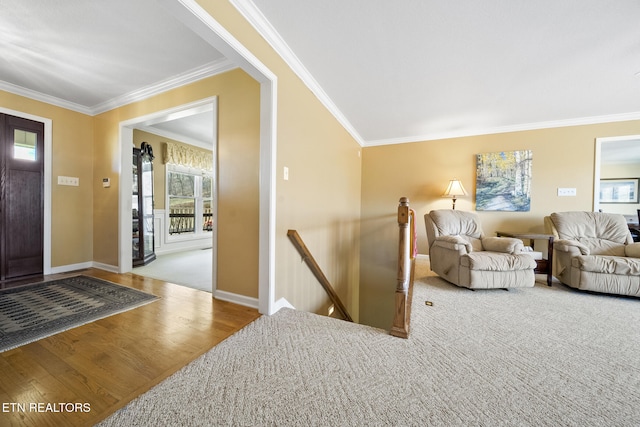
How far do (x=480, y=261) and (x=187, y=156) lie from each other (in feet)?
18.2

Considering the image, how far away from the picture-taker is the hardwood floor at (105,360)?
3.49 feet

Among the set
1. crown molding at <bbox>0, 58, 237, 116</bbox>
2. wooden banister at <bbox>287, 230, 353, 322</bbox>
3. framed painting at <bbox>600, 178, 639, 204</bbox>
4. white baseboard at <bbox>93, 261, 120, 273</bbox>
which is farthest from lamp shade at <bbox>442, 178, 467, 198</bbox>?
white baseboard at <bbox>93, 261, 120, 273</bbox>

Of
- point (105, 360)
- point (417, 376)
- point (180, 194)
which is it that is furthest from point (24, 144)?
point (417, 376)

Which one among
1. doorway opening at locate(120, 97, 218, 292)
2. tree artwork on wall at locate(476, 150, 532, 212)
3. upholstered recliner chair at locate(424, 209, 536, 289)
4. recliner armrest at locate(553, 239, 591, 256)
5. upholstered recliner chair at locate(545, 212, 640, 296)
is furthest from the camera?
tree artwork on wall at locate(476, 150, 532, 212)

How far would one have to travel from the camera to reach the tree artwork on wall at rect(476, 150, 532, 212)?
3.68 m

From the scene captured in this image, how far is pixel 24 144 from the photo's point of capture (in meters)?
2.98

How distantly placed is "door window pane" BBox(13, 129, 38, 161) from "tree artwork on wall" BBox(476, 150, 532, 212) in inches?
260

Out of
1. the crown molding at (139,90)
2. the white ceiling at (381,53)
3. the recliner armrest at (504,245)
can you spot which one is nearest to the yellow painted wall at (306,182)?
the white ceiling at (381,53)

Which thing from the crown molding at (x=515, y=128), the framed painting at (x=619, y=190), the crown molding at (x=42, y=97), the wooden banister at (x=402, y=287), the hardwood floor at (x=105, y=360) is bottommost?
the hardwood floor at (x=105, y=360)

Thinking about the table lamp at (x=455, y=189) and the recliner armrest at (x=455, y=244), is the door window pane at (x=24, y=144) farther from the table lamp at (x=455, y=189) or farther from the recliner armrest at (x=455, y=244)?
the table lamp at (x=455, y=189)

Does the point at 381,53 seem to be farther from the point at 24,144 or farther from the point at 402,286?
the point at 24,144

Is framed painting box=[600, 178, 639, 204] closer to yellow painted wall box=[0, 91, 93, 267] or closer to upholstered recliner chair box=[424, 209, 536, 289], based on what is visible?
upholstered recliner chair box=[424, 209, 536, 289]

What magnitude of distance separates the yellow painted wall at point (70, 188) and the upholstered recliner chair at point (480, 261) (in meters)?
5.06

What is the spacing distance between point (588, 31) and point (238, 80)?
296cm
